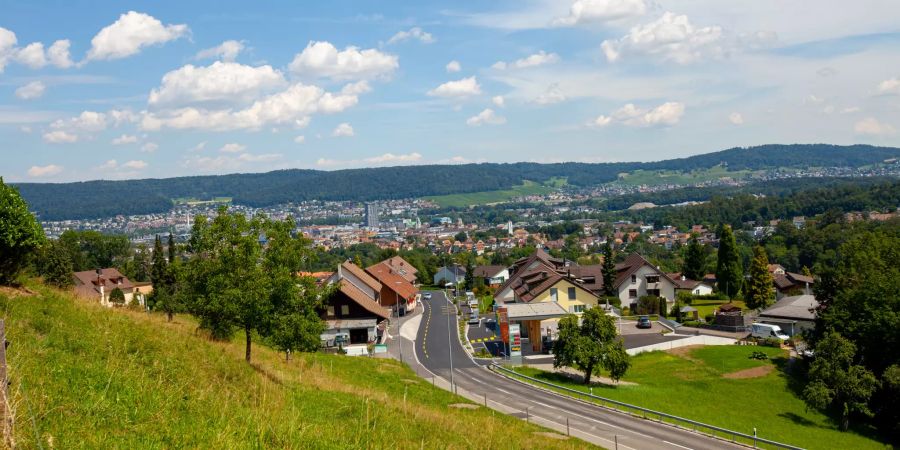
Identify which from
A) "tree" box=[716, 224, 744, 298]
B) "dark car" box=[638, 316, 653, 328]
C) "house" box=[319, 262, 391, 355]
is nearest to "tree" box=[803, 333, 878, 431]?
"dark car" box=[638, 316, 653, 328]

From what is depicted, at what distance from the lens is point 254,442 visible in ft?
31.8

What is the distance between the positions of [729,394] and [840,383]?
5.65 meters

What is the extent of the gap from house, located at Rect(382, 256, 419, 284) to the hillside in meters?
77.0

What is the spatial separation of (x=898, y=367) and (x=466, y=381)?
76.1 feet

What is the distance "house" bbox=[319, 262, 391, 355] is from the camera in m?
53.9

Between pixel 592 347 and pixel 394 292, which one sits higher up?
pixel 592 347

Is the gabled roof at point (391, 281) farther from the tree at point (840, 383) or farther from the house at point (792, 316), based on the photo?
the tree at point (840, 383)

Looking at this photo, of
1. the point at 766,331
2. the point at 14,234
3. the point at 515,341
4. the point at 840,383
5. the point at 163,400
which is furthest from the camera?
the point at 766,331

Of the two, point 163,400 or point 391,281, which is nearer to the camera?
point 163,400

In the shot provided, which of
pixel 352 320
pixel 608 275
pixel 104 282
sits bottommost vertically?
pixel 352 320

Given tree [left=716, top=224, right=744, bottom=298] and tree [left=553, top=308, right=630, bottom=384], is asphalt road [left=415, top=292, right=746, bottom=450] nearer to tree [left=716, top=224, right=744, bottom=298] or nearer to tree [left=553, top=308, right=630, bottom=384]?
tree [left=553, top=308, right=630, bottom=384]

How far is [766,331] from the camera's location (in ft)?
175

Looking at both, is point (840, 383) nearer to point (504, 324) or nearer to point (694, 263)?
point (504, 324)

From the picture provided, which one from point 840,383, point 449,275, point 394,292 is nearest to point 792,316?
point 840,383
